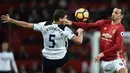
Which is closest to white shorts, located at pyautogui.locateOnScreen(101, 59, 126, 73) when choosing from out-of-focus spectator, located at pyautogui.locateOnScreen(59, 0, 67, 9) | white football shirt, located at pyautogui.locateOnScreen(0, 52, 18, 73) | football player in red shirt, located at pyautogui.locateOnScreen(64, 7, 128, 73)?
football player in red shirt, located at pyautogui.locateOnScreen(64, 7, 128, 73)

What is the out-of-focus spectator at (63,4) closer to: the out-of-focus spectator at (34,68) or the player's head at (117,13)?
the out-of-focus spectator at (34,68)

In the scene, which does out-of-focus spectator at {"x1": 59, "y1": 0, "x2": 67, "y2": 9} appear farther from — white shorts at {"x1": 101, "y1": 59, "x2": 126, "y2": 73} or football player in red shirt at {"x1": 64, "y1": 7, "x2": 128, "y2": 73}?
white shorts at {"x1": 101, "y1": 59, "x2": 126, "y2": 73}

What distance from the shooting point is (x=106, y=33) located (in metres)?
10.1

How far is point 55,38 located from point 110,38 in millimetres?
1265

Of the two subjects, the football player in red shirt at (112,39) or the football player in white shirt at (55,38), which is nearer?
the football player in white shirt at (55,38)

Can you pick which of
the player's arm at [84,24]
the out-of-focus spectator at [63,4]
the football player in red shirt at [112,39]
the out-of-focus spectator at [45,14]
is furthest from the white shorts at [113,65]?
the out-of-focus spectator at [63,4]

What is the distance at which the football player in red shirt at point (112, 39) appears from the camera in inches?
388

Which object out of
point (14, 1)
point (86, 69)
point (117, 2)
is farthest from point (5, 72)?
point (117, 2)

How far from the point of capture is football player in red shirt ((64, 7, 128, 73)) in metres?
9.85

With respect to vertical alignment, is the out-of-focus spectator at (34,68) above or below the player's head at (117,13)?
below

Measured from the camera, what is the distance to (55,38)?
9398 mm

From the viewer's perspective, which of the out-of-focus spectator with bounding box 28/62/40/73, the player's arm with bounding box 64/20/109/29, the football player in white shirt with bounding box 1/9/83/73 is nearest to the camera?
the football player in white shirt with bounding box 1/9/83/73

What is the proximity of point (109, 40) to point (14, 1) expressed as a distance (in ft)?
42.0

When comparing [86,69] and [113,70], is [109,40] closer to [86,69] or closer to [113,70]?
[113,70]
